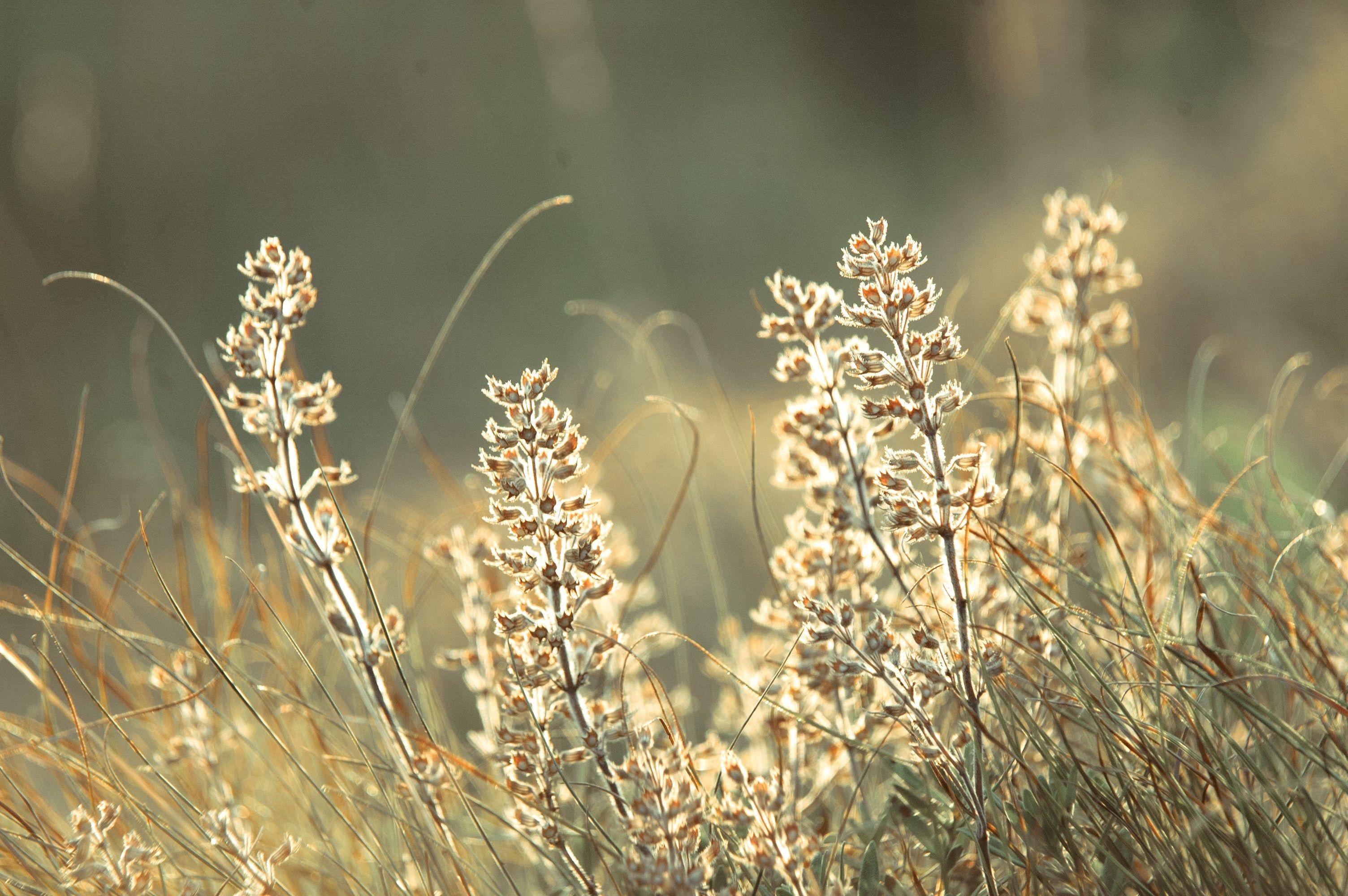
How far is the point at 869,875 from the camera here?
55 cm

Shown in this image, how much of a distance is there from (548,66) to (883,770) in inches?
167

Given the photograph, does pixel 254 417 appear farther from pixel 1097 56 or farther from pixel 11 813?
pixel 1097 56

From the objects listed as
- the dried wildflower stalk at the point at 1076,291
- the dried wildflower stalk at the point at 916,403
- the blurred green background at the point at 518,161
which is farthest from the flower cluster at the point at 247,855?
the blurred green background at the point at 518,161

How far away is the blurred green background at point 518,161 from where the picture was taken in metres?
3.44

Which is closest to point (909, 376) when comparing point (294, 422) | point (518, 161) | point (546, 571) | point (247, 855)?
point (546, 571)

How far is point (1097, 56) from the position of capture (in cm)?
372

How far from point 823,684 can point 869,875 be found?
0.12m

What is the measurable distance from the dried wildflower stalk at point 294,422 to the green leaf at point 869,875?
25cm

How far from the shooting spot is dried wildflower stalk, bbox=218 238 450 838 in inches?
22.0

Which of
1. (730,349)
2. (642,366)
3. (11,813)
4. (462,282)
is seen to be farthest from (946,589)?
(462,282)

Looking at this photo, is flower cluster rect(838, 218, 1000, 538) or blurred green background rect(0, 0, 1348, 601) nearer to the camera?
flower cluster rect(838, 218, 1000, 538)

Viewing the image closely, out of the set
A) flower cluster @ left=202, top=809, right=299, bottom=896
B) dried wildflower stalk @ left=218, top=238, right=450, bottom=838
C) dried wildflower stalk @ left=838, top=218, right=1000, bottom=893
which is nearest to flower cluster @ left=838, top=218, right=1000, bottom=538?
dried wildflower stalk @ left=838, top=218, right=1000, bottom=893

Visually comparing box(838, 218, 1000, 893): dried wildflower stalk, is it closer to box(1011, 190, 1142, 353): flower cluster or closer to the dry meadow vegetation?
the dry meadow vegetation

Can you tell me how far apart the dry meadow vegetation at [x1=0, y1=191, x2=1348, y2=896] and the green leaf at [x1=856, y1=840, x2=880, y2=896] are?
11 mm
